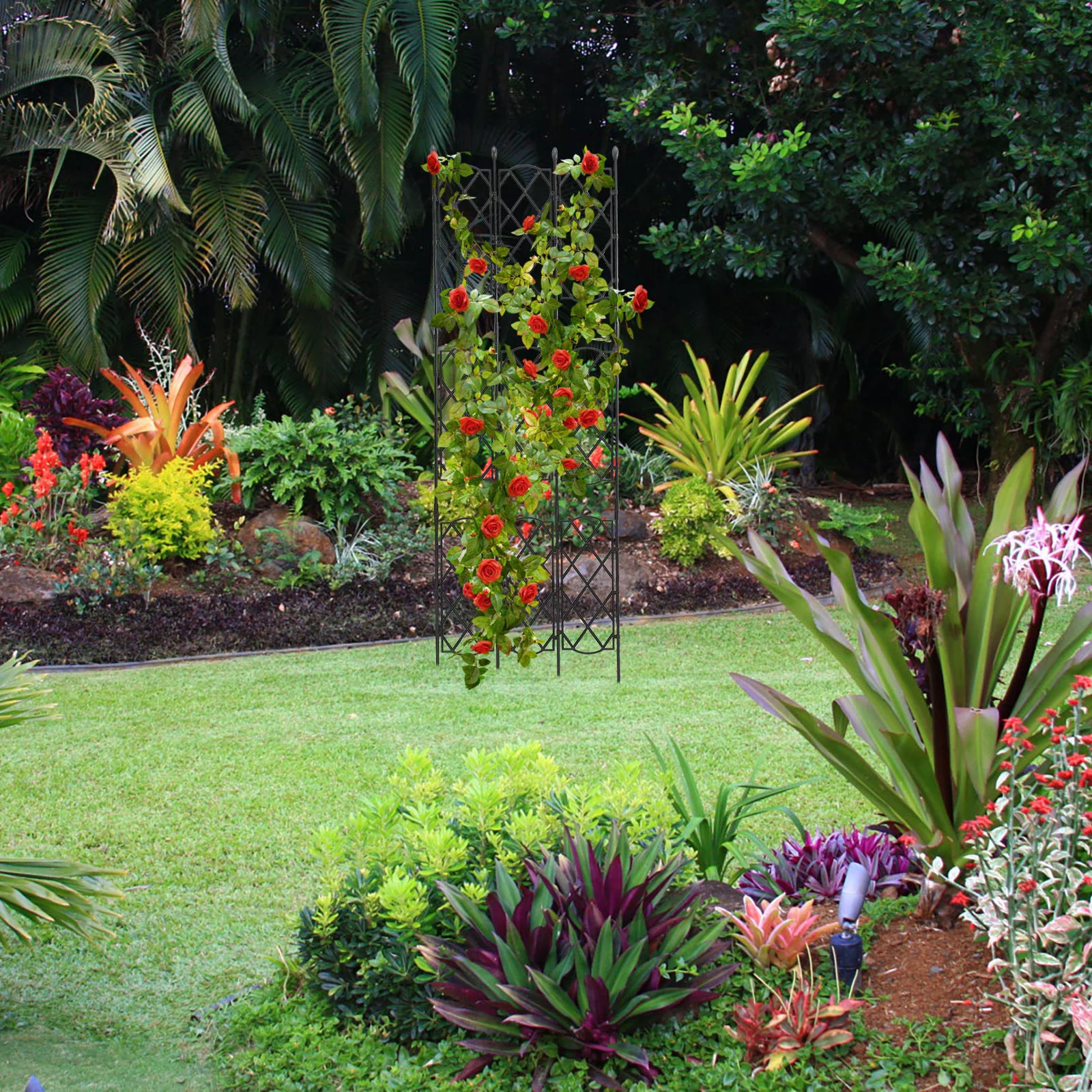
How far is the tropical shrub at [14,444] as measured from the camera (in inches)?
311

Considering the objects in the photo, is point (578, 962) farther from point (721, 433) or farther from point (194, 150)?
point (194, 150)

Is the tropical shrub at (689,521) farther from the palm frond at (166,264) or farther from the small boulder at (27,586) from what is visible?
the palm frond at (166,264)

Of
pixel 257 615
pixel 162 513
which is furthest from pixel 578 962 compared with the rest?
pixel 162 513

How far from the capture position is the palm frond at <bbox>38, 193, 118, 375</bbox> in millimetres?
9898

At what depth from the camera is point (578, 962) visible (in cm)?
217

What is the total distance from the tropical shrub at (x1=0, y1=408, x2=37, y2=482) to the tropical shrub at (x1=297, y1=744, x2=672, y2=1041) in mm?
6176

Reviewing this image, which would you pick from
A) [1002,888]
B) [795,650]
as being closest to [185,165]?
[795,650]

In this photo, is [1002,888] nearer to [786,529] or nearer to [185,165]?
[786,529]

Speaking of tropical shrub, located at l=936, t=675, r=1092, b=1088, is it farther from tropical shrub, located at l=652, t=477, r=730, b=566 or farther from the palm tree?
the palm tree

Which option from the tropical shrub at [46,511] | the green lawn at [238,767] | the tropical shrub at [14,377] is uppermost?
the tropical shrub at [14,377]

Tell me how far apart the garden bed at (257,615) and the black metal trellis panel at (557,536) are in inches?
11.9

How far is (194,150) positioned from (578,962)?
32.4 feet

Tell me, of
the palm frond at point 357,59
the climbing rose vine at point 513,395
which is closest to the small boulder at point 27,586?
the climbing rose vine at point 513,395

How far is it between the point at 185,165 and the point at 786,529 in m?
6.40
